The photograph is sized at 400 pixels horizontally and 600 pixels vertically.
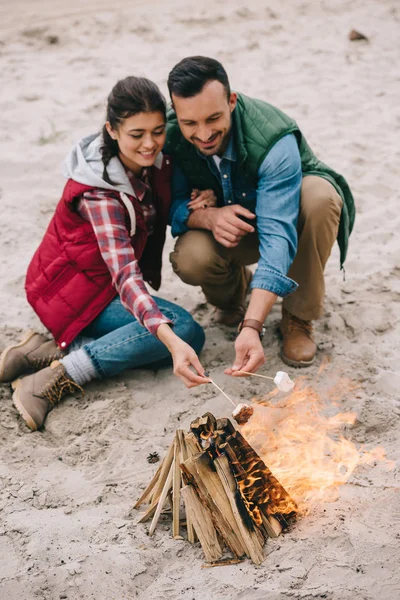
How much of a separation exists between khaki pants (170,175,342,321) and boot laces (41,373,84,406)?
2.39 ft

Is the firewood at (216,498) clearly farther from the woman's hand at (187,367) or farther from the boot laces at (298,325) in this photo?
the boot laces at (298,325)

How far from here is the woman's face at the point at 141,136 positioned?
2600mm

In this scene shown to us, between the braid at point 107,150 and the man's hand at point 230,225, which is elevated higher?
the braid at point 107,150

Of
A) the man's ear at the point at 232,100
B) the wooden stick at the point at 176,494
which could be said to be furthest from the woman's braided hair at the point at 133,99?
the wooden stick at the point at 176,494

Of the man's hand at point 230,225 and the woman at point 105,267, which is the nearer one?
the woman at point 105,267

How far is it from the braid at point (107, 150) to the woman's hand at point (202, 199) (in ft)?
1.38

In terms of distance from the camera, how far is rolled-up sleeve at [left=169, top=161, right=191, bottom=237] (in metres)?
3.01

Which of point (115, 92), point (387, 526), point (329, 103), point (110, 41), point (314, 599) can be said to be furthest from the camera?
point (110, 41)

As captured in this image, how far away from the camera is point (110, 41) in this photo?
660 centimetres

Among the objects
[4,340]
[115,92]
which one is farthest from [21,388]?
[115,92]

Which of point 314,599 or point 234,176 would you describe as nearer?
point 314,599

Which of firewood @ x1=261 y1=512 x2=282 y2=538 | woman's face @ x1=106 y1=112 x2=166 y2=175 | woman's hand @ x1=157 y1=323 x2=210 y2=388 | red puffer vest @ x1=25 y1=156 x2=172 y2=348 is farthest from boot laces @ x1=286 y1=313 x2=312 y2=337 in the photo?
firewood @ x1=261 y1=512 x2=282 y2=538

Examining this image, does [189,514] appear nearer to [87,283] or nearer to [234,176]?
[87,283]

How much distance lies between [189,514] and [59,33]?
19.3 feet
